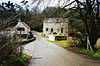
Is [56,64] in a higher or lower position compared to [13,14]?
lower

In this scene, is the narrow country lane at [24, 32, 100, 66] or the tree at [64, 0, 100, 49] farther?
the tree at [64, 0, 100, 49]

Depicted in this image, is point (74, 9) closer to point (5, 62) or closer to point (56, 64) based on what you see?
point (56, 64)

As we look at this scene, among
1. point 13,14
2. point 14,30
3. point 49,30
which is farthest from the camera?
point 49,30

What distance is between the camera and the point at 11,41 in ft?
53.3

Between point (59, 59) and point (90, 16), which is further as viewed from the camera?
point (90, 16)

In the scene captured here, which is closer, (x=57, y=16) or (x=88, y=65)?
(x=88, y=65)

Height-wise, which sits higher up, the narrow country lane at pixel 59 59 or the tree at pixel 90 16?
the tree at pixel 90 16

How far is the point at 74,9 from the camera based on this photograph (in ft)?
110

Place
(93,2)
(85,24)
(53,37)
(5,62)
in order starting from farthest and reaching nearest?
(53,37)
(85,24)
(93,2)
(5,62)

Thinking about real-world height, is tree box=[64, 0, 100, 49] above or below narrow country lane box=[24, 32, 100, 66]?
above

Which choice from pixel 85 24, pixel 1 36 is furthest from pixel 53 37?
pixel 1 36

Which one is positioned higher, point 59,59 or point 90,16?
point 90,16

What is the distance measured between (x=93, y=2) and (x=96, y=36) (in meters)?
3.97

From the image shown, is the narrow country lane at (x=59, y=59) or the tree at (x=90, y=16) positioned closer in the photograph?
the narrow country lane at (x=59, y=59)
